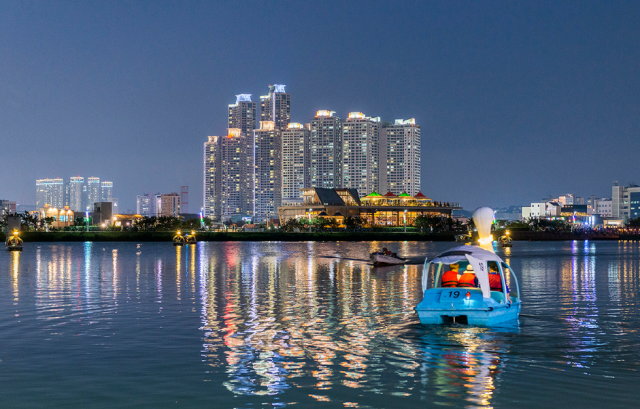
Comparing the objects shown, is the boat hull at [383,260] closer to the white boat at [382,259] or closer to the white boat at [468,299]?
the white boat at [382,259]

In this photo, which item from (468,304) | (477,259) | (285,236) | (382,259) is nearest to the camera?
(468,304)

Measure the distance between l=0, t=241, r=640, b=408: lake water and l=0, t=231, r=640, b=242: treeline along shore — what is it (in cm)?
11059

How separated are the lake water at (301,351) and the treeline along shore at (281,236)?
110592 mm

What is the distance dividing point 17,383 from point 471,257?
15.0m

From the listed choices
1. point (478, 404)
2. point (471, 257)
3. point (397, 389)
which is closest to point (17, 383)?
point (397, 389)

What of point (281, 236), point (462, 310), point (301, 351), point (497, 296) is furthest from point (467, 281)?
point (281, 236)

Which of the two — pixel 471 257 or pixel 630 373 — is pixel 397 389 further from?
pixel 471 257

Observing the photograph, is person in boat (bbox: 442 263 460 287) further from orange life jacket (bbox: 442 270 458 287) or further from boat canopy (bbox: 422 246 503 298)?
boat canopy (bbox: 422 246 503 298)

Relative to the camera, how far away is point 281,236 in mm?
155875

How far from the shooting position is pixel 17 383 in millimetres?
14992

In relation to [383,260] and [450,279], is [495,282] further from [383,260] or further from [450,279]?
[383,260]

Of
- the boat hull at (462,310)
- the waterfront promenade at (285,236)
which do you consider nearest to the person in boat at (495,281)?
the boat hull at (462,310)

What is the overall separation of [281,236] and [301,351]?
137452 mm

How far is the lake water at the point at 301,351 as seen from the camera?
13.9m
